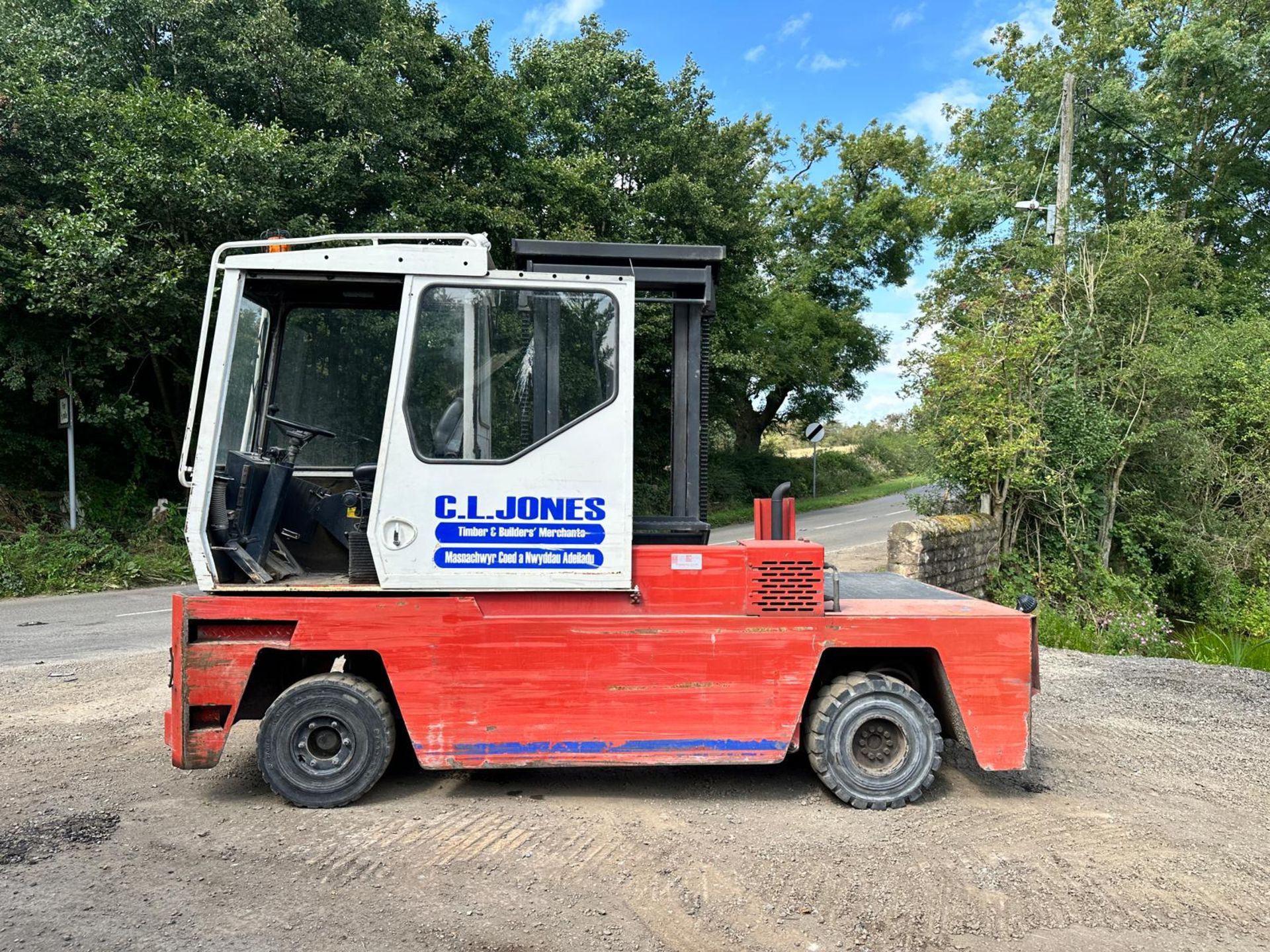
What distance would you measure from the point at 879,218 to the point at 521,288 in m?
29.7

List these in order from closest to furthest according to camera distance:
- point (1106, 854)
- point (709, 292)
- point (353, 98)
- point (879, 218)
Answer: point (1106, 854)
point (709, 292)
point (353, 98)
point (879, 218)

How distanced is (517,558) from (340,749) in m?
1.36

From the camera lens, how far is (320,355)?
191 inches

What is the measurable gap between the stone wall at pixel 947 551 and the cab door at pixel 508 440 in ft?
20.2

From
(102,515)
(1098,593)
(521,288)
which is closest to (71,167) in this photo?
(102,515)

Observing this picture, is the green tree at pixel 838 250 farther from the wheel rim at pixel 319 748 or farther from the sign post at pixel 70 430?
the wheel rim at pixel 319 748

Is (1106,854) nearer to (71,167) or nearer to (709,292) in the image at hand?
(709,292)

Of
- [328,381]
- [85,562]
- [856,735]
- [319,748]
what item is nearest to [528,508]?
[328,381]

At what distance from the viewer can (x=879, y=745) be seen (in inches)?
179

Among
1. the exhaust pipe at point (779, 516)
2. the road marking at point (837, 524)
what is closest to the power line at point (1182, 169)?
the road marking at point (837, 524)

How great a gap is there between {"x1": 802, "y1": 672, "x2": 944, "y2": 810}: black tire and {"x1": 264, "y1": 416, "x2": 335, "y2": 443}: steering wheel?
3114 mm

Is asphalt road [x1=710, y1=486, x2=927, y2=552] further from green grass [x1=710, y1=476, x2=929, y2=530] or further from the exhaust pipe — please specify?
the exhaust pipe

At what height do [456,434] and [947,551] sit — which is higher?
[456,434]

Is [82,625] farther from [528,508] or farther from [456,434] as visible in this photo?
[528,508]
